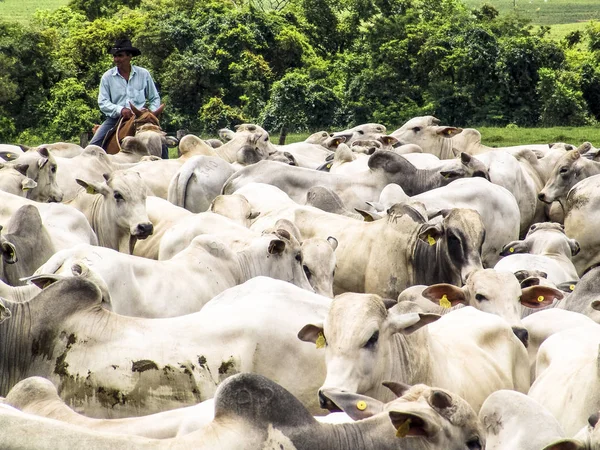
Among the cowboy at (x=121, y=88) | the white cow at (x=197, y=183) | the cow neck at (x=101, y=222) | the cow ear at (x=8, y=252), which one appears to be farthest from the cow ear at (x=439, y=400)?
the cowboy at (x=121, y=88)

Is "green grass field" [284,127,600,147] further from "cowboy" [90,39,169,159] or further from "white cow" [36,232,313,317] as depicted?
"white cow" [36,232,313,317]

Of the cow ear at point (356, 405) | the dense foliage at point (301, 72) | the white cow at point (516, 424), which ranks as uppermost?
the cow ear at point (356, 405)

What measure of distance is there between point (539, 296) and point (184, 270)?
202 cm

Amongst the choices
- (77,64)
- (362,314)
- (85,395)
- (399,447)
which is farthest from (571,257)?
(77,64)

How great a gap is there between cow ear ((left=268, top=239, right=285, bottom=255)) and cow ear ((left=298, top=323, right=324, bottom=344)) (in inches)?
72.0

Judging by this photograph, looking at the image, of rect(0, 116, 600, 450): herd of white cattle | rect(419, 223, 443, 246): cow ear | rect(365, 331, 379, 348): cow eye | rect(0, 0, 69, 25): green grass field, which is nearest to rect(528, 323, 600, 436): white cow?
rect(0, 116, 600, 450): herd of white cattle

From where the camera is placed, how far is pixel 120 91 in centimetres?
1291

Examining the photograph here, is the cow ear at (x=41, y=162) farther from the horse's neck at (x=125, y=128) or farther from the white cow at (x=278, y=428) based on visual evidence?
the white cow at (x=278, y=428)

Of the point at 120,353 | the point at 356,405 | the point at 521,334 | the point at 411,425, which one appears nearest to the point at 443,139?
the point at 521,334

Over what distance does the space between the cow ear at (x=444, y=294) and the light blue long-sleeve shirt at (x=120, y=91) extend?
23.1ft

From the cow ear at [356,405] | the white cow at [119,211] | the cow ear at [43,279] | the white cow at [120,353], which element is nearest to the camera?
the cow ear at [356,405]

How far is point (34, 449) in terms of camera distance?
307 centimetres

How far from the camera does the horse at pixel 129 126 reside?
12805 mm

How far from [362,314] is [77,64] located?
2413 centimetres
